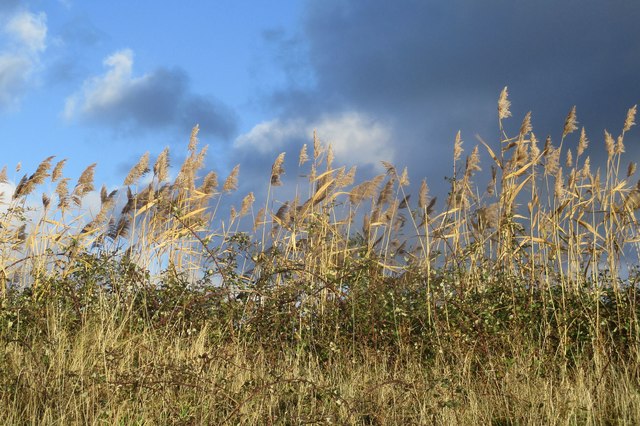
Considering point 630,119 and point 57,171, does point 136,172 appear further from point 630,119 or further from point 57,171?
point 630,119

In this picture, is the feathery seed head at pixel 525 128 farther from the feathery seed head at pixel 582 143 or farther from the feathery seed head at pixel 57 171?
the feathery seed head at pixel 57 171

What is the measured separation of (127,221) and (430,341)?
11.4 ft

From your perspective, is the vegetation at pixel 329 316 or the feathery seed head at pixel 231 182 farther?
the feathery seed head at pixel 231 182

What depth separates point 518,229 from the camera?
21.0 ft

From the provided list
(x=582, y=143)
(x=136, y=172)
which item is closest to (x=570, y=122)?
(x=582, y=143)

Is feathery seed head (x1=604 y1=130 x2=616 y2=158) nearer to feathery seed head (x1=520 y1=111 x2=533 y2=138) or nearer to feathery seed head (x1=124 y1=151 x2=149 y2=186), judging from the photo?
feathery seed head (x1=520 y1=111 x2=533 y2=138)

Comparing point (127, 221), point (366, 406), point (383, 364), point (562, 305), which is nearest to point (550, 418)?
point (366, 406)

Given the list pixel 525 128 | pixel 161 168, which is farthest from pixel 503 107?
pixel 161 168

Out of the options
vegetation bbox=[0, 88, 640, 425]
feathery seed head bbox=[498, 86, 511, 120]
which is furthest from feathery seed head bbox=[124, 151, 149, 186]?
feathery seed head bbox=[498, 86, 511, 120]

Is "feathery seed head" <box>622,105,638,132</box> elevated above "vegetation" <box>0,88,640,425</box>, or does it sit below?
above

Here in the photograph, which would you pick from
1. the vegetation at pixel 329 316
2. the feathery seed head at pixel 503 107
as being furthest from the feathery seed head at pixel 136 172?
the feathery seed head at pixel 503 107

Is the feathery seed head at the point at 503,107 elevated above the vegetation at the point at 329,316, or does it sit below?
above

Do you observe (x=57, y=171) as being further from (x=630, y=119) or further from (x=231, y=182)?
(x=630, y=119)

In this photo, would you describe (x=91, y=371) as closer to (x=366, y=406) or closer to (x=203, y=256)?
(x=366, y=406)
